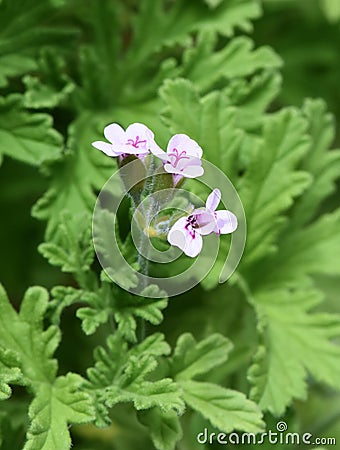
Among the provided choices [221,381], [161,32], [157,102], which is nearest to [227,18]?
[161,32]

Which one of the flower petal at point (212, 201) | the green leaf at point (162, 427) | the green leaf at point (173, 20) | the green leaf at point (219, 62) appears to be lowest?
the green leaf at point (162, 427)

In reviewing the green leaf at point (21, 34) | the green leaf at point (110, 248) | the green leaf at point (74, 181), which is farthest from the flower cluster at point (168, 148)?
the green leaf at point (21, 34)

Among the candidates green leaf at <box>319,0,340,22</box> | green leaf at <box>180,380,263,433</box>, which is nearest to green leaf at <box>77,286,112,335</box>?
green leaf at <box>180,380,263,433</box>

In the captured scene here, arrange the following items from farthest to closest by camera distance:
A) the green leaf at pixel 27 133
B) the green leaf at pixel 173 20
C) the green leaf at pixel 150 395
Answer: the green leaf at pixel 173 20
the green leaf at pixel 27 133
the green leaf at pixel 150 395

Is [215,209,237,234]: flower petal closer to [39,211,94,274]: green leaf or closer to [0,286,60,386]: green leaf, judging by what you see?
[39,211,94,274]: green leaf

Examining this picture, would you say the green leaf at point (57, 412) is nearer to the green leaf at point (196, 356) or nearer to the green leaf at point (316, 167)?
the green leaf at point (196, 356)

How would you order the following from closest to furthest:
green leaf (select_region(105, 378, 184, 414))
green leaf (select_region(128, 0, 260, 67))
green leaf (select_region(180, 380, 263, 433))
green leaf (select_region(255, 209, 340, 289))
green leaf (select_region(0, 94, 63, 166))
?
1. green leaf (select_region(105, 378, 184, 414))
2. green leaf (select_region(180, 380, 263, 433))
3. green leaf (select_region(0, 94, 63, 166))
4. green leaf (select_region(255, 209, 340, 289))
5. green leaf (select_region(128, 0, 260, 67))

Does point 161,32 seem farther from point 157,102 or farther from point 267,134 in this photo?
point 267,134
